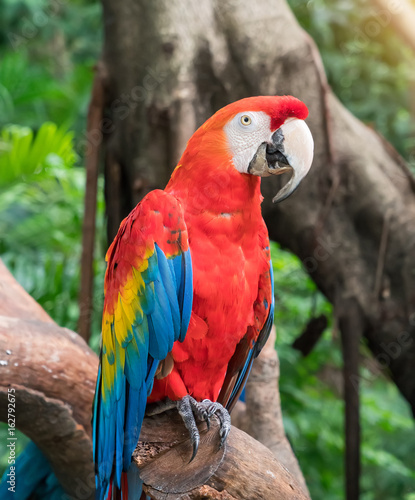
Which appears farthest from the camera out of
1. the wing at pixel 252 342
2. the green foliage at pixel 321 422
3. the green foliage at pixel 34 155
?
the green foliage at pixel 321 422

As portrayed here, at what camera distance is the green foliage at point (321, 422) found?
7.87 ft

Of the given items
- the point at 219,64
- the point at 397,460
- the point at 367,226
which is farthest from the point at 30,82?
the point at 397,460

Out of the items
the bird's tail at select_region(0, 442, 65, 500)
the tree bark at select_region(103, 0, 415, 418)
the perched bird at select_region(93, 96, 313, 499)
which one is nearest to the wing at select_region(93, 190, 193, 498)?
the perched bird at select_region(93, 96, 313, 499)

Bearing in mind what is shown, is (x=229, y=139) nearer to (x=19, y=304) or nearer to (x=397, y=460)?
(x=19, y=304)

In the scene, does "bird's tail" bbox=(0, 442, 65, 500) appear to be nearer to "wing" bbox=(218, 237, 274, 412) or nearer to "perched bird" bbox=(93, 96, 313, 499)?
"perched bird" bbox=(93, 96, 313, 499)

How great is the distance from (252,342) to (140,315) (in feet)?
1.03

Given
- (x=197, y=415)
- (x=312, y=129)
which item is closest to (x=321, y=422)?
(x=312, y=129)

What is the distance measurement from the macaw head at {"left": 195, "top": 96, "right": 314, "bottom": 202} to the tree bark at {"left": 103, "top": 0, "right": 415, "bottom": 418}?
2.46 feet

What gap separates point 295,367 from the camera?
8.18ft

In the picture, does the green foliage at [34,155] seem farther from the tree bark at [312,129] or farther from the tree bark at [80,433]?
the tree bark at [80,433]

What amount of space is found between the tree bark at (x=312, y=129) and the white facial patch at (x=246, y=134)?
751mm

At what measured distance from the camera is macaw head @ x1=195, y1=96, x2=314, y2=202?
102 centimetres

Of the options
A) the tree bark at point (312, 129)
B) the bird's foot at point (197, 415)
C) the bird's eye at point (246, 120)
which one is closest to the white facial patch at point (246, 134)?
the bird's eye at point (246, 120)

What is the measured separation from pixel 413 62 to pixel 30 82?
2373mm
